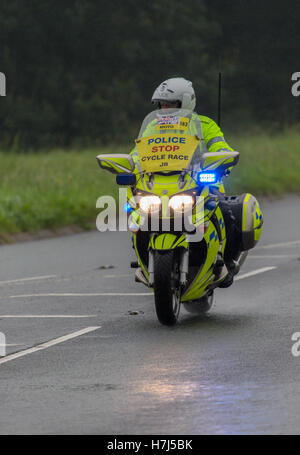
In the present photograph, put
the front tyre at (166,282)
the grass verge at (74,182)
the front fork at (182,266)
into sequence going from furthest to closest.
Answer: the grass verge at (74,182) < the front fork at (182,266) < the front tyre at (166,282)

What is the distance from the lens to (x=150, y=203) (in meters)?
10.9

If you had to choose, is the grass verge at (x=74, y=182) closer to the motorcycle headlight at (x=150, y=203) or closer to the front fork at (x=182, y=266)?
the motorcycle headlight at (x=150, y=203)

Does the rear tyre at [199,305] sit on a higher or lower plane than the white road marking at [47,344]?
lower

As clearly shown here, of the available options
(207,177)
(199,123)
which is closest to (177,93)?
Result: (199,123)

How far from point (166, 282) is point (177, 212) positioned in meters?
0.64

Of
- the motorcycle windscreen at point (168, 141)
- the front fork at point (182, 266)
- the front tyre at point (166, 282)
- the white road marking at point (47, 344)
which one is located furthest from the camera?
the motorcycle windscreen at point (168, 141)

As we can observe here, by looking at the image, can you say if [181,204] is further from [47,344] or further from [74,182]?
[74,182]

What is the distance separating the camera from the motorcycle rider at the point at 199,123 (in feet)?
37.7

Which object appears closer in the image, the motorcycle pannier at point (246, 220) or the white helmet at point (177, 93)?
the white helmet at point (177, 93)

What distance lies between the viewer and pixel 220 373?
895 cm

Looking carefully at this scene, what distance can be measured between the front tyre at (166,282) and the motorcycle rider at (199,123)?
2.61 ft

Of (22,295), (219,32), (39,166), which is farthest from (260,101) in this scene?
(22,295)

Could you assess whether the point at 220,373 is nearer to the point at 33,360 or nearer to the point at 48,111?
the point at 33,360

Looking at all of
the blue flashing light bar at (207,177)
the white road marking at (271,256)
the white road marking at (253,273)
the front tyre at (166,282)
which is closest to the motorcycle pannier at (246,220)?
the blue flashing light bar at (207,177)
